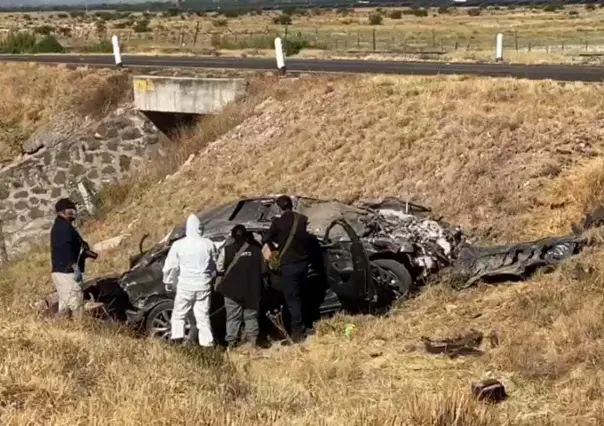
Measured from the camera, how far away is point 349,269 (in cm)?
1148

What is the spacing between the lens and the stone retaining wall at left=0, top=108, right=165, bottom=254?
24.5 metres

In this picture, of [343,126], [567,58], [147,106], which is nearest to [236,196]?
[343,126]

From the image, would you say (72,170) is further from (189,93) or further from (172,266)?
(172,266)

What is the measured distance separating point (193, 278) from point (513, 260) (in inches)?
160

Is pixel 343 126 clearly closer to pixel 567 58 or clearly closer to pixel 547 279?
pixel 547 279

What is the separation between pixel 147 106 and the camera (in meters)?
24.5

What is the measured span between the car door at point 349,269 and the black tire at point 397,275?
1.52ft

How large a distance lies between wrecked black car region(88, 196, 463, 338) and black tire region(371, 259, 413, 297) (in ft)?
0.04

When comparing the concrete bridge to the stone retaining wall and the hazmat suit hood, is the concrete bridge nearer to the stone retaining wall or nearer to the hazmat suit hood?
the stone retaining wall

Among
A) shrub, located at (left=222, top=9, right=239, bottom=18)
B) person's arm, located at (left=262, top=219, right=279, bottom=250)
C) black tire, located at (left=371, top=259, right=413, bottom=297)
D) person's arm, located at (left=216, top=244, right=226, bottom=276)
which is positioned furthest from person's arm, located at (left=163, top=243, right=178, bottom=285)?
shrub, located at (left=222, top=9, right=239, bottom=18)

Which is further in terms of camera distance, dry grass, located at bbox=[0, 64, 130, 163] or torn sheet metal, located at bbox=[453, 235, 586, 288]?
dry grass, located at bbox=[0, 64, 130, 163]

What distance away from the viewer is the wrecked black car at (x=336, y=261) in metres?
11.5

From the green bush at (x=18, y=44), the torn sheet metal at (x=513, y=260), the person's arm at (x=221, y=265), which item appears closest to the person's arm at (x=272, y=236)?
the person's arm at (x=221, y=265)

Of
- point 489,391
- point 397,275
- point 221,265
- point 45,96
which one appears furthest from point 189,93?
point 489,391
